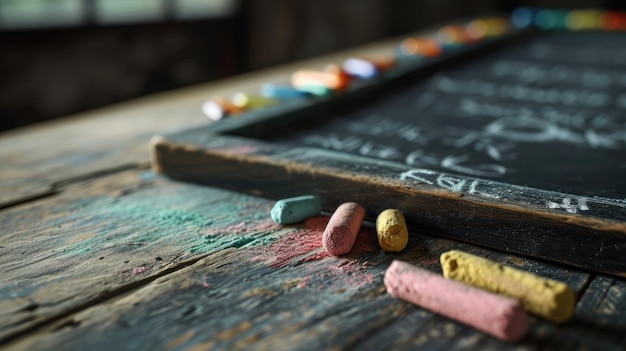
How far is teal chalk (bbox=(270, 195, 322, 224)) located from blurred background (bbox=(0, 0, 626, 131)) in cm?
274

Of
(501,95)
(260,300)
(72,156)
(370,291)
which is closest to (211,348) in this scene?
(260,300)

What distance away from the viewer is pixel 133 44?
395 centimetres

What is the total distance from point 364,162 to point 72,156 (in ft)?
2.49

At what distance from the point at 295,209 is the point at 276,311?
0.96 feet

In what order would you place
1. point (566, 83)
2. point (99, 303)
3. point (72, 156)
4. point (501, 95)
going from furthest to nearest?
1. point (566, 83)
2. point (501, 95)
3. point (72, 156)
4. point (99, 303)

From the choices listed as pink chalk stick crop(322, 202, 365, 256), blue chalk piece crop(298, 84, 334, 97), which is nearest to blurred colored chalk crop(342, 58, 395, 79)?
blue chalk piece crop(298, 84, 334, 97)

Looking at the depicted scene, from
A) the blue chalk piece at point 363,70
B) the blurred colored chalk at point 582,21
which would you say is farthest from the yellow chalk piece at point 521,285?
the blurred colored chalk at point 582,21

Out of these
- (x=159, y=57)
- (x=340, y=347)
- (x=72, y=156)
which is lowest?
(x=340, y=347)

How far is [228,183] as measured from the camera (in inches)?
47.9

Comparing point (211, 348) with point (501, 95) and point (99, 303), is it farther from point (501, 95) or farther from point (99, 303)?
point (501, 95)

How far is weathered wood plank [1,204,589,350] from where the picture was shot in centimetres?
70

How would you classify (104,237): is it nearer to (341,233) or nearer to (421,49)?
(341,233)

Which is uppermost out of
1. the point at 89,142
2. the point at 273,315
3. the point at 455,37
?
the point at 455,37

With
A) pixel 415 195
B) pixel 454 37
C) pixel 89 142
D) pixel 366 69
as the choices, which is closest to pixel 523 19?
pixel 454 37
